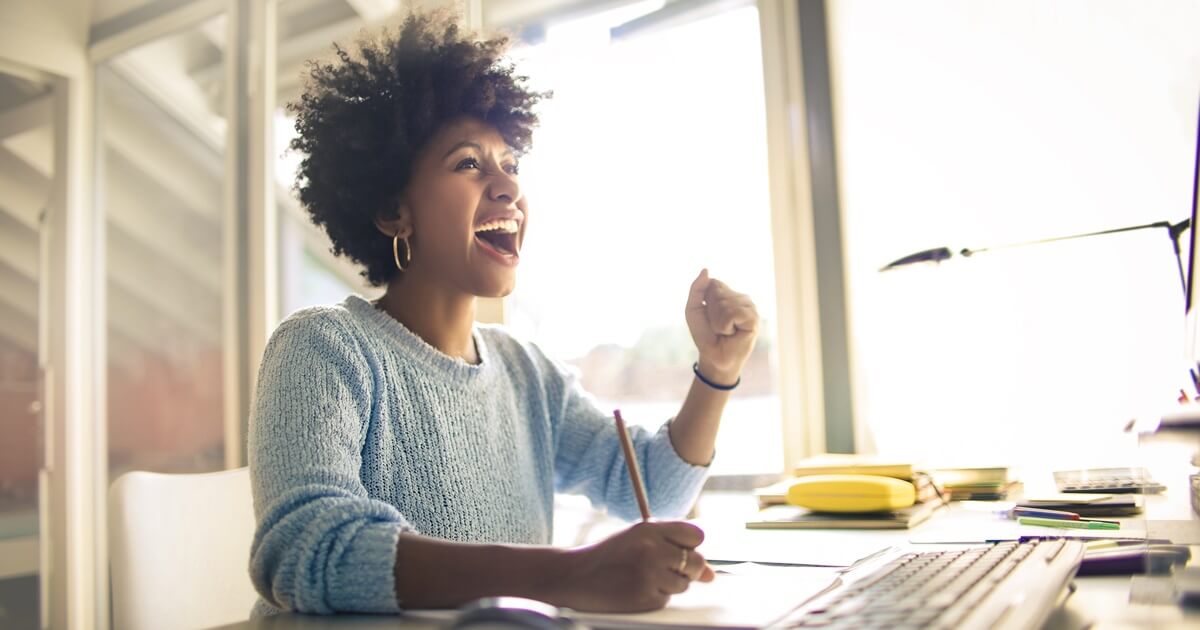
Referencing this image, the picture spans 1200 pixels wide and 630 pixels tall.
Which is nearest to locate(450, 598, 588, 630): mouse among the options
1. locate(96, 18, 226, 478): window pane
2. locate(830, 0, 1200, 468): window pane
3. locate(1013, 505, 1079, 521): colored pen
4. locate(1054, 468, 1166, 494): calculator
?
locate(1013, 505, 1079, 521): colored pen

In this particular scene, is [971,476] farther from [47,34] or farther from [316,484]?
[47,34]

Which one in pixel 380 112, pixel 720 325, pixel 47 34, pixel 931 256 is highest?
pixel 47 34

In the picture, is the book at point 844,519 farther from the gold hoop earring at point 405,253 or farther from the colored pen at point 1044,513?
the gold hoop earring at point 405,253

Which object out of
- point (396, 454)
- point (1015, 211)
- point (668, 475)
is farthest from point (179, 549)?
point (1015, 211)

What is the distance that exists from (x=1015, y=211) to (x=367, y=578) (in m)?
1.52

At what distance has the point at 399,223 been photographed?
139 centimetres

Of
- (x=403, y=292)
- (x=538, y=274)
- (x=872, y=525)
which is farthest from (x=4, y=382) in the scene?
(x=872, y=525)

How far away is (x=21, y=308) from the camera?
340 centimetres

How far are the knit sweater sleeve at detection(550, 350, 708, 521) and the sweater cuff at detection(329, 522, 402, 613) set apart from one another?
67 centimetres

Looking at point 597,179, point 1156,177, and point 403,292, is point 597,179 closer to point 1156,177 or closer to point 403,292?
point 403,292

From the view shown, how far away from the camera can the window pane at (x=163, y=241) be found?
11.2 ft

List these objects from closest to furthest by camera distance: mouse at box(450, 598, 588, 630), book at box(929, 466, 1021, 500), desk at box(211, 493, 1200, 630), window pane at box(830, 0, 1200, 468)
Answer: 1. mouse at box(450, 598, 588, 630)
2. desk at box(211, 493, 1200, 630)
3. book at box(929, 466, 1021, 500)
4. window pane at box(830, 0, 1200, 468)

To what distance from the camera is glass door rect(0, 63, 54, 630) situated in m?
3.24

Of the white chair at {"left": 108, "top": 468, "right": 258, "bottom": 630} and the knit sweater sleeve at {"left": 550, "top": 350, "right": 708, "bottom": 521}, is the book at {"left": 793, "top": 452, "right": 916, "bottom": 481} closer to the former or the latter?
the knit sweater sleeve at {"left": 550, "top": 350, "right": 708, "bottom": 521}
